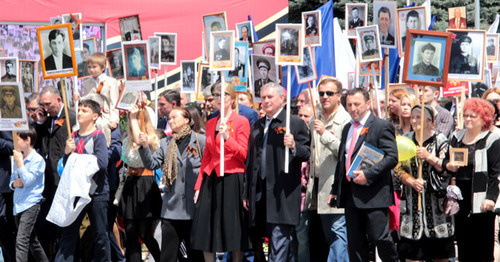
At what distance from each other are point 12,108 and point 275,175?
11.0 ft

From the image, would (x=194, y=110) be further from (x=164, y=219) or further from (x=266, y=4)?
(x=266, y=4)

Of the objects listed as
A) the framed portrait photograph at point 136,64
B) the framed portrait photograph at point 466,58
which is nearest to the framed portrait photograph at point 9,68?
the framed portrait photograph at point 136,64

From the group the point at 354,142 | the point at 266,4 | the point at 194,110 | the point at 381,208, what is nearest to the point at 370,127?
the point at 354,142

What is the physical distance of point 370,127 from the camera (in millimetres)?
7668

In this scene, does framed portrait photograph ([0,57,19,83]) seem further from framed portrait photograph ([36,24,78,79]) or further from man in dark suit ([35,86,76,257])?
framed portrait photograph ([36,24,78,79])

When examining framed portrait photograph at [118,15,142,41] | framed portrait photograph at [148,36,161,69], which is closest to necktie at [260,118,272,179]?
framed portrait photograph at [148,36,161,69]

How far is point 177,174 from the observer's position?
8766 mm

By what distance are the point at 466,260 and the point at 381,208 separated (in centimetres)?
145

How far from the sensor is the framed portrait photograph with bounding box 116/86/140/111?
363 inches

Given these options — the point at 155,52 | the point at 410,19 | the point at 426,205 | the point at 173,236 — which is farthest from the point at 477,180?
the point at 155,52

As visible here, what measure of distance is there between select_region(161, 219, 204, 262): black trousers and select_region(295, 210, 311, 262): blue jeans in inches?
46.5

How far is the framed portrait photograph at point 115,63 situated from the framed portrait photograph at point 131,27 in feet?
5.53

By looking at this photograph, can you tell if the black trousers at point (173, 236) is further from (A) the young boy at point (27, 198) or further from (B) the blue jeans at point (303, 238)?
(A) the young boy at point (27, 198)

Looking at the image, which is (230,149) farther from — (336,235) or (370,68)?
(370,68)
